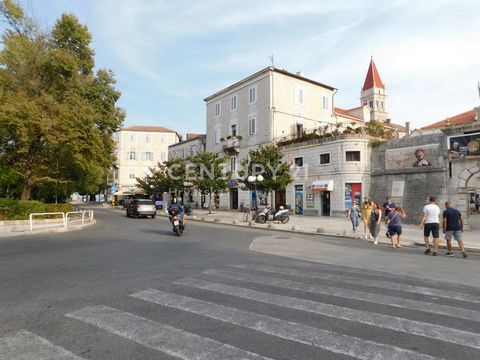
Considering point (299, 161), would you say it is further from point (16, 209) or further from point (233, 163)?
point (16, 209)

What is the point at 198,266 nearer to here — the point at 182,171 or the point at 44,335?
the point at 44,335

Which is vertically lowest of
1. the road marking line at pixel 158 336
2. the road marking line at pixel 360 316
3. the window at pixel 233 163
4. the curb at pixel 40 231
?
the curb at pixel 40 231

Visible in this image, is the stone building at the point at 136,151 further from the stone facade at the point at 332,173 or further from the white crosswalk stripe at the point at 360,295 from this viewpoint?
the white crosswalk stripe at the point at 360,295

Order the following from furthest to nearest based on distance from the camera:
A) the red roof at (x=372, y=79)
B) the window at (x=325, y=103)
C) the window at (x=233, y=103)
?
the red roof at (x=372, y=79), the window at (x=233, y=103), the window at (x=325, y=103)

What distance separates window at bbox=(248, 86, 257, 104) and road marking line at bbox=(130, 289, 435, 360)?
105 ft

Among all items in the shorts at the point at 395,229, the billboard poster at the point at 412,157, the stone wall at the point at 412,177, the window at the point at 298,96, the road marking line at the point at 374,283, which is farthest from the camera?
the window at the point at 298,96

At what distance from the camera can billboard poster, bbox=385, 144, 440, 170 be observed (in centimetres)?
2288

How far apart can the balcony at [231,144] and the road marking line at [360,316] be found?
31831 millimetres

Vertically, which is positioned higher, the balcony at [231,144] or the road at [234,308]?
the balcony at [231,144]

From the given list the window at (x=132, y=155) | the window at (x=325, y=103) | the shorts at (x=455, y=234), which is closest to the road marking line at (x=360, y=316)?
the shorts at (x=455, y=234)

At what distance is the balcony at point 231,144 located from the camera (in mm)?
37375

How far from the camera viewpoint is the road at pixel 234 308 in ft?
11.5

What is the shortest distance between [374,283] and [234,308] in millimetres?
3107

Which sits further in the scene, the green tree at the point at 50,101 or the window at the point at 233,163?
the window at the point at 233,163
